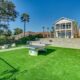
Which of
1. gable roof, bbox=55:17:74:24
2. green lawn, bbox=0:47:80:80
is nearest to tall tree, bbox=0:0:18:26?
gable roof, bbox=55:17:74:24

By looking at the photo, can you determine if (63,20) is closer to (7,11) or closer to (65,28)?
(65,28)

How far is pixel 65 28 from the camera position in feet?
121

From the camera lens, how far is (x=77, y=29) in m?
40.2

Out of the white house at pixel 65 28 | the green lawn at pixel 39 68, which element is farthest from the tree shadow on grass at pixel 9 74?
the white house at pixel 65 28

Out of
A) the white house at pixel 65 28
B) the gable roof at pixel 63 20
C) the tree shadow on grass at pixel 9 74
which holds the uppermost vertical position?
the gable roof at pixel 63 20

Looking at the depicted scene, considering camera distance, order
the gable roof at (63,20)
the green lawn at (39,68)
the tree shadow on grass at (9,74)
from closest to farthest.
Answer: the green lawn at (39,68), the tree shadow on grass at (9,74), the gable roof at (63,20)

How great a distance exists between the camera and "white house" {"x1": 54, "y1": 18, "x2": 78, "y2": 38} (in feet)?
118

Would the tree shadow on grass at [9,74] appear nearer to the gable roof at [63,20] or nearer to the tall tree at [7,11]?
the tall tree at [7,11]

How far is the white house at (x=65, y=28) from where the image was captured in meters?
35.9

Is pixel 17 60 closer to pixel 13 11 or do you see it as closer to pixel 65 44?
pixel 65 44

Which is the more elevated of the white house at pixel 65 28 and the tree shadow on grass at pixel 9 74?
the white house at pixel 65 28

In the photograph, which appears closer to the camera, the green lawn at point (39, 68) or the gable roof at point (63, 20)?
the green lawn at point (39, 68)

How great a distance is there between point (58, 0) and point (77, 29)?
42.8ft

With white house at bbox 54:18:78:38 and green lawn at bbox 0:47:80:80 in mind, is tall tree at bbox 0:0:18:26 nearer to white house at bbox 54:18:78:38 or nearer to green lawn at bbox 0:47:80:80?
white house at bbox 54:18:78:38
